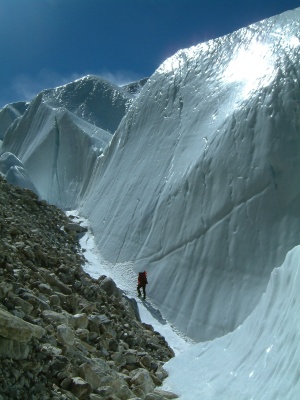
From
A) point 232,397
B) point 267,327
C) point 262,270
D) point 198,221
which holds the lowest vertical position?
point 232,397

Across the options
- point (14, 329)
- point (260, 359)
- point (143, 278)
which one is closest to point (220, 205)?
point (143, 278)

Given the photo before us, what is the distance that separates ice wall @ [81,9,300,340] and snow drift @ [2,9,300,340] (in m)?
0.03

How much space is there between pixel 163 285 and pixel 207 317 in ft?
6.24

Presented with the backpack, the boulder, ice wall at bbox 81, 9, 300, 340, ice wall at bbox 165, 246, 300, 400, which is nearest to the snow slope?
ice wall at bbox 81, 9, 300, 340

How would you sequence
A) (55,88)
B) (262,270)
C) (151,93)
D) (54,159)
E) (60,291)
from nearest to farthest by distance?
1. (60,291)
2. (262,270)
3. (151,93)
4. (54,159)
5. (55,88)

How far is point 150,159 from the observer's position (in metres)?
16.9

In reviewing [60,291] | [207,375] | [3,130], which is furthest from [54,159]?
[207,375]

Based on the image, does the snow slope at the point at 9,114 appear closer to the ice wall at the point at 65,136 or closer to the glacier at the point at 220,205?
the ice wall at the point at 65,136

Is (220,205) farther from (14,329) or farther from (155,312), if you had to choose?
(14,329)

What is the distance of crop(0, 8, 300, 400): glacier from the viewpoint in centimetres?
577

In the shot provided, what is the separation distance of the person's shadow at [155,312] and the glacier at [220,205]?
0.19m

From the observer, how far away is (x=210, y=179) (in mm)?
13086

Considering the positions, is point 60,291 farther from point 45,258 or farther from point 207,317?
point 207,317

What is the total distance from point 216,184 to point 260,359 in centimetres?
781
